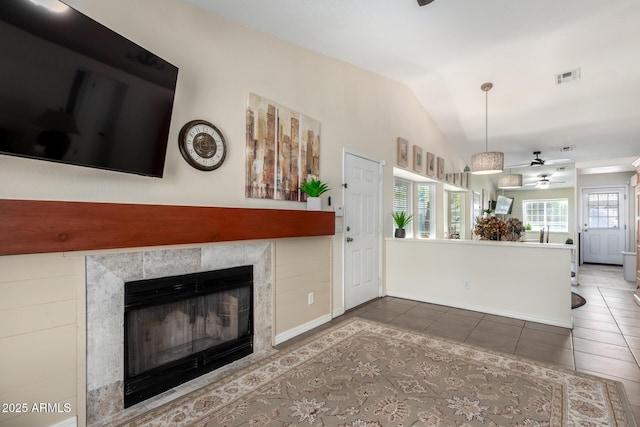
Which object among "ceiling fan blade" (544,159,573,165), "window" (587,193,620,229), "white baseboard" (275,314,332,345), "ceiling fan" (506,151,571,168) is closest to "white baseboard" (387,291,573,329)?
"white baseboard" (275,314,332,345)

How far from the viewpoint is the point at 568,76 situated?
4141 millimetres

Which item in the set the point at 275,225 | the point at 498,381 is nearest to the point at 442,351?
the point at 498,381

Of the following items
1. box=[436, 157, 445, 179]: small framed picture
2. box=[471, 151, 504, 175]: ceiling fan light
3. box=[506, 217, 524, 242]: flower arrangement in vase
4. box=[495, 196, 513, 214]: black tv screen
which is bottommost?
box=[506, 217, 524, 242]: flower arrangement in vase

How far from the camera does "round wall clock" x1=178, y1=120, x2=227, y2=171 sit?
2.20 meters

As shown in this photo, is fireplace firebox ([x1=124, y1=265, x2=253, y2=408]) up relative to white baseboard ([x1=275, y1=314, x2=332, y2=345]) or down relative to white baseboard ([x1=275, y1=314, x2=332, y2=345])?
up

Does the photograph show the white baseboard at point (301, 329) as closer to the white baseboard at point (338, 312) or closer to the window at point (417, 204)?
the white baseboard at point (338, 312)

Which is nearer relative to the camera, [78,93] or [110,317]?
[78,93]

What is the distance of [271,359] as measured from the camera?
2.56 m

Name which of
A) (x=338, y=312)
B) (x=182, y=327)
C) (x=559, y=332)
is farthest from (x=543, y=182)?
(x=182, y=327)

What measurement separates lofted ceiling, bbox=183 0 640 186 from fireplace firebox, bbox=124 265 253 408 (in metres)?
2.13

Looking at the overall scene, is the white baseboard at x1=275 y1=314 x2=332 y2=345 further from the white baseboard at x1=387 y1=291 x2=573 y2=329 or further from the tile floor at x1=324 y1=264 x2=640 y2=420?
the white baseboard at x1=387 y1=291 x2=573 y2=329

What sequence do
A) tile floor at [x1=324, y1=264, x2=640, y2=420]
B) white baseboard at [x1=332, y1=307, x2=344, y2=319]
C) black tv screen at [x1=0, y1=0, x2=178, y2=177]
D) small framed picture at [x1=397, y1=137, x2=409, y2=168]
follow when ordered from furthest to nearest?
small framed picture at [x1=397, y1=137, x2=409, y2=168]
white baseboard at [x1=332, y1=307, x2=344, y2=319]
tile floor at [x1=324, y1=264, x2=640, y2=420]
black tv screen at [x1=0, y1=0, x2=178, y2=177]

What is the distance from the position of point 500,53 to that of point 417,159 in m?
2.11

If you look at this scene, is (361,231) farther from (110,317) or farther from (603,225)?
(603,225)
